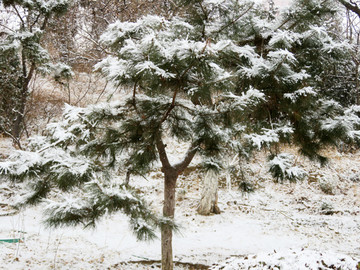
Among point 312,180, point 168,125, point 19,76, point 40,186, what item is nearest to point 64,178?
point 40,186

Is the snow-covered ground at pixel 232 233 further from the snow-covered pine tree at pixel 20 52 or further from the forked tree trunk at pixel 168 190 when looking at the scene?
the snow-covered pine tree at pixel 20 52

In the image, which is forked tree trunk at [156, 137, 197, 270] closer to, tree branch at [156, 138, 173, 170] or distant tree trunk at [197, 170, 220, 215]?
tree branch at [156, 138, 173, 170]

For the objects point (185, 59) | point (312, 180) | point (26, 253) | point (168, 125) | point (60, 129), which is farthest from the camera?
point (312, 180)

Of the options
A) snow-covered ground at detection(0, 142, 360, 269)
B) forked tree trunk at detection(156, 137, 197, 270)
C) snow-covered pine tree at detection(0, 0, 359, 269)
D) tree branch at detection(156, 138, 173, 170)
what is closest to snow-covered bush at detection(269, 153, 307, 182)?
snow-covered pine tree at detection(0, 0, 359, 269)

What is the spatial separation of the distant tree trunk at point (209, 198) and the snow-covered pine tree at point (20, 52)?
17.4 ft

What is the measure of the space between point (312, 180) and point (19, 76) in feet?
36.3

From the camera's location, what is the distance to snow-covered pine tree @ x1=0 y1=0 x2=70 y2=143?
301 inches

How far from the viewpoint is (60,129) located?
3777mm

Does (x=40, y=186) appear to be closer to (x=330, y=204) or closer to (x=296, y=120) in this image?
(x=296, y=120)

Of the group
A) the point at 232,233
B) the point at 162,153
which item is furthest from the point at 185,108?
the point at 232,233

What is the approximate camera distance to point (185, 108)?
387 centimetres

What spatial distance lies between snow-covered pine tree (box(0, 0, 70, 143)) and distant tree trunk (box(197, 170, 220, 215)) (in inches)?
209

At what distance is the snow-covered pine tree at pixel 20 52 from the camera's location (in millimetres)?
7645

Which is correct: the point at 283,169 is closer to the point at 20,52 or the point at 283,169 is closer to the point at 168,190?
the point at 168,190
